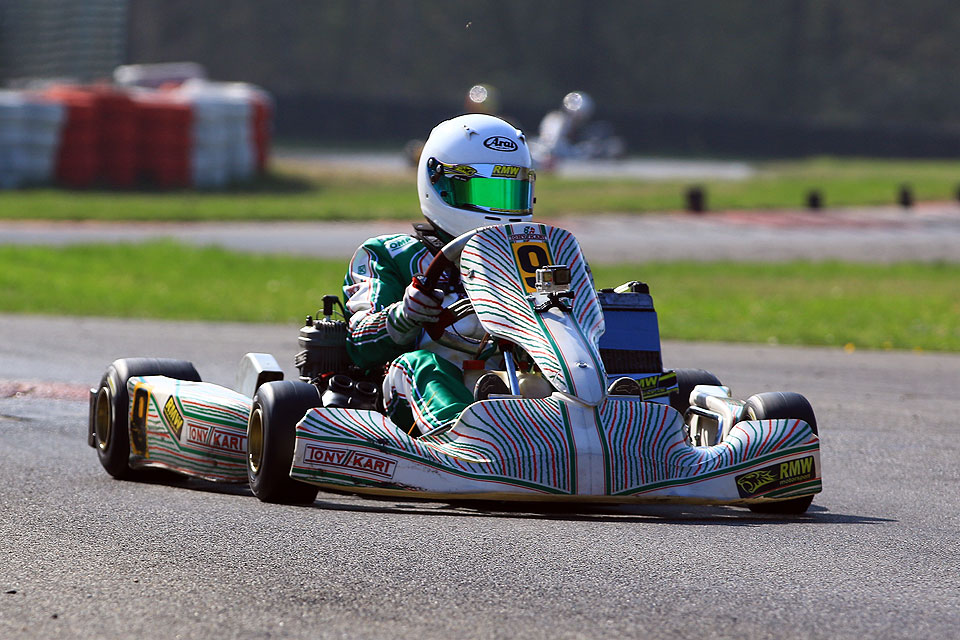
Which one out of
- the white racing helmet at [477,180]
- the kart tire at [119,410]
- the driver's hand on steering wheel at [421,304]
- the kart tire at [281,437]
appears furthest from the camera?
the kart tire at [119,410]

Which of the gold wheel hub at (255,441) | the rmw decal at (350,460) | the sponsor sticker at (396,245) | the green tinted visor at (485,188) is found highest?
the green tinted visor at (485,188)

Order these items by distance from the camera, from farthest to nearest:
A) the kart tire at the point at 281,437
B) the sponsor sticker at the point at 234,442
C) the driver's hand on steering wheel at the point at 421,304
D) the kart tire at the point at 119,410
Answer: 1. the kart tire at the point at 119,410
2. the sponsor sticker at the point at 234,442
3. the driver's hand on steering wheel at the point at 421,304
4. the kart tire at the point at 281,437

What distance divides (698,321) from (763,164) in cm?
2285

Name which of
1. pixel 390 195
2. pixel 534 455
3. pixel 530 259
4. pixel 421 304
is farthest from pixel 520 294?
pixel 390 195

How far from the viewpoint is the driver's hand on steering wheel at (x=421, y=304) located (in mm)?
4629

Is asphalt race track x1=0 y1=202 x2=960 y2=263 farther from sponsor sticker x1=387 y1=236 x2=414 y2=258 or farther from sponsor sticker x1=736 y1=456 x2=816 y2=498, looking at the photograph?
sponsor sticker x1=736 y1=456 x2=816 y2=498

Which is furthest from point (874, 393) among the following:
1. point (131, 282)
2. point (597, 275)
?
point (131, 282)

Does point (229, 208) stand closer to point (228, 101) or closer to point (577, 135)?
point (228, 101)

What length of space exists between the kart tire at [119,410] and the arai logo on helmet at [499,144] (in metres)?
1.47

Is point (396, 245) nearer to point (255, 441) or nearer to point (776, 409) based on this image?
point (255, 441)

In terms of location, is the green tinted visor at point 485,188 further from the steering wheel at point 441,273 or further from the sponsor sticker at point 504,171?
the steering wheel at point 441,273

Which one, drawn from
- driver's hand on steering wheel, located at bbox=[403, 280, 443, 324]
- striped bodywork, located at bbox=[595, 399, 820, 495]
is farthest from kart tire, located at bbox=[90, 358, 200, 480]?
striped bodywork, located at bbox=[595, 399, 820, 495]

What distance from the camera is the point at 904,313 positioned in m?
12.0

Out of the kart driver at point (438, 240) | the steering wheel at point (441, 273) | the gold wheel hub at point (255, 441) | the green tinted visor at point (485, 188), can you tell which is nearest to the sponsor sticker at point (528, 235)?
the steering wheel at point (441, 273)
